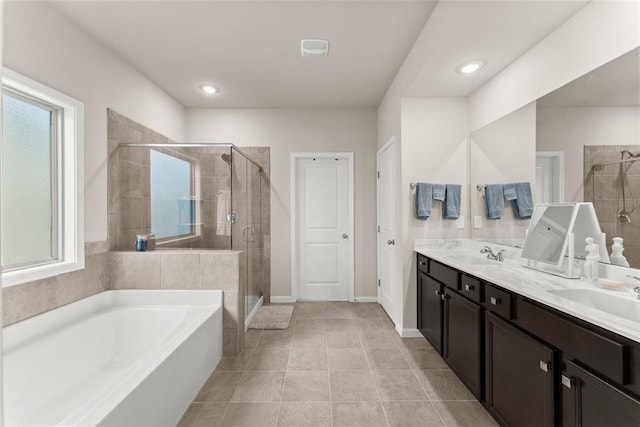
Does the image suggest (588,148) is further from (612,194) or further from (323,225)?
(323,225)

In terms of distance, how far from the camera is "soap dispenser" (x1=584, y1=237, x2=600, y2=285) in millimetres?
1793

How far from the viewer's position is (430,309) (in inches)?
112

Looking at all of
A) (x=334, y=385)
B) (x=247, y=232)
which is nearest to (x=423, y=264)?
(x=334, y=385)

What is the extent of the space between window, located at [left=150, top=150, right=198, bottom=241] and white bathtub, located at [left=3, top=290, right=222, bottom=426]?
0.62m

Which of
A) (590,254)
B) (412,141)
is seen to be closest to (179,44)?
(412,141)

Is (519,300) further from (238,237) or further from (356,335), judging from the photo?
(238,237)

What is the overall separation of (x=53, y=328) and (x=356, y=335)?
7.90ft

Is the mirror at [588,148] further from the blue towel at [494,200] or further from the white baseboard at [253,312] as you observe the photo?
the white baseboard at [253,312]

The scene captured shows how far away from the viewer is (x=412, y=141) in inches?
125

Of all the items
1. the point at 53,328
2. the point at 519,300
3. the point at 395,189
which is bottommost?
the point at 53,328

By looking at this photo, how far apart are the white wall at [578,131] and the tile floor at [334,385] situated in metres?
1.55

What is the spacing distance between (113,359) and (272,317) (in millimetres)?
1616

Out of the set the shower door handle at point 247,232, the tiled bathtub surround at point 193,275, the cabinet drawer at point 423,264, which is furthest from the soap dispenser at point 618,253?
the shower door handle at point 247,232

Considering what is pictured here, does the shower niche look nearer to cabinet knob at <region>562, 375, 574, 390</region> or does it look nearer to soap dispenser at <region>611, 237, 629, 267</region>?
cabinet knob at <region>562, 375, 574, 390</region>
